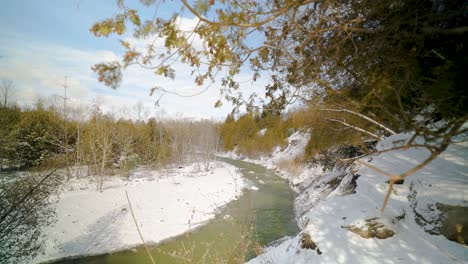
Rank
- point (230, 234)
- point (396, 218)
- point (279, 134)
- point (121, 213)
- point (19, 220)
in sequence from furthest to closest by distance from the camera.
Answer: point (279, 134)
point (121, 213)
point (230, 234)
point (19, 220)
point (396, 218)

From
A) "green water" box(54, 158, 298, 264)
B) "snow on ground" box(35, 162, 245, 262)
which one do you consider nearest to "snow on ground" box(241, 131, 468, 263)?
"green water" box(54, 158, 298, 264)

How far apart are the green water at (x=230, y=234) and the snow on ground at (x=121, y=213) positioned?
642 mm

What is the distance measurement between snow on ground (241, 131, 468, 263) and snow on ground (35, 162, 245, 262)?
2.93m

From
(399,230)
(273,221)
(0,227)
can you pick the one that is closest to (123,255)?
(0,227)

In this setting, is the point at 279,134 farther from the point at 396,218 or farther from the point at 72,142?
the point at 396,218

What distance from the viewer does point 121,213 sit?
12.9 m

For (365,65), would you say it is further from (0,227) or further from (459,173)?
(0,227)

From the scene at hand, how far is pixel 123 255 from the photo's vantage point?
913 cm

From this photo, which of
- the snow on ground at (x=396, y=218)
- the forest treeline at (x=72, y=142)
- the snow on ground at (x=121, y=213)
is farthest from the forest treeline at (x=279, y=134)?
the forest treeline at (x=72, y=142)

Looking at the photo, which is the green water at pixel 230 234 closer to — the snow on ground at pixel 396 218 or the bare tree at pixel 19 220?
the snow on ground at pixel 396 218

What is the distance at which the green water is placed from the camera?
325 inches

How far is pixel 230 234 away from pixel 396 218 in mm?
7711

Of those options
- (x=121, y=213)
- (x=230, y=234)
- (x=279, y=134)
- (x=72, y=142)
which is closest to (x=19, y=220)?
(x=121, y=213)

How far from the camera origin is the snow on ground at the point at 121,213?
9.73m
